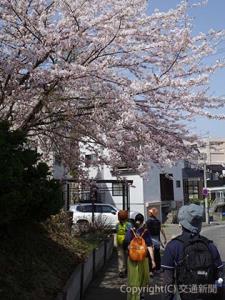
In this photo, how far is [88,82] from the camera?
872cm

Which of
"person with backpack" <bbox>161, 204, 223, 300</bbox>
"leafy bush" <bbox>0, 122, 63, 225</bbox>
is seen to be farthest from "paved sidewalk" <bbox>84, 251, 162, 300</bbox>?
"person with backpack" <bbox>161, 204, 223, 300</bbox>

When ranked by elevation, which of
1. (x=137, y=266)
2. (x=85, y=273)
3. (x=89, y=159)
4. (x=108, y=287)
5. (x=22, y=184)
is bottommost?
(x=108, y=287)

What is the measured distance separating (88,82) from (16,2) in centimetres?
181

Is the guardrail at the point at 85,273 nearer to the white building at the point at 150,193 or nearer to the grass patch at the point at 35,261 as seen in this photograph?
the grass patch at the point at 35,261

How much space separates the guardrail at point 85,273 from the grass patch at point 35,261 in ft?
0.72

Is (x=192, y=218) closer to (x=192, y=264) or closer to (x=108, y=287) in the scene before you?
(x=192, y=264)

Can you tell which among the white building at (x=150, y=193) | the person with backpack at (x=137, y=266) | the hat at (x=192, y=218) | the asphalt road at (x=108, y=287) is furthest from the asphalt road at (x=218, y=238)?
the hat at (x=192, y=218)

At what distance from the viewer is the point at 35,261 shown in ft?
27.9

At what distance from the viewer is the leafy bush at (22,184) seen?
6218 mm

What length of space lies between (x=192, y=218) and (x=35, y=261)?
462cm

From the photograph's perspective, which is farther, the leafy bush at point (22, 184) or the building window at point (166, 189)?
the building window at point (166, 189)

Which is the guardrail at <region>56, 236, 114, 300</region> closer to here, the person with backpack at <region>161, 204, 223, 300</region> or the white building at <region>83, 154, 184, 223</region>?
the person with backpack at <region>161, 204, 223, 300</region>

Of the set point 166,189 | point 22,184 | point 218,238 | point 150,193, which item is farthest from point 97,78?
point 166,189

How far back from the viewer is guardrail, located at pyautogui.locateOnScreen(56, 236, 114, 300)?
7.24 m
